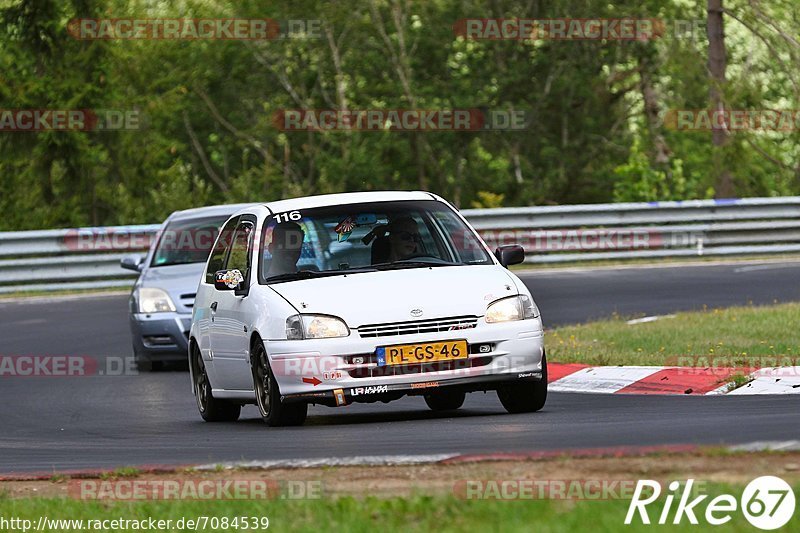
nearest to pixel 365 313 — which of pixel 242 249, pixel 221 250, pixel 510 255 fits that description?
pixel 510 255

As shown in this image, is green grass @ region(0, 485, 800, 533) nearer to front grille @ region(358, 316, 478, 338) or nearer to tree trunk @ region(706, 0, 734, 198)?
front grille @ region(358, 316, 478, 338)

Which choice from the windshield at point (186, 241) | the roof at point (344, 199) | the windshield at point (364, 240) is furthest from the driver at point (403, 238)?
the windshield at point (186, 241)

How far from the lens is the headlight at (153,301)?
17953 millimetres

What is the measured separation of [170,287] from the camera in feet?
59.2

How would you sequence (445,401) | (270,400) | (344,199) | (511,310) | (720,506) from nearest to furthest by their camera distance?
(720,506)
(511,310)
(270,400)
(344,199)
(445,401)

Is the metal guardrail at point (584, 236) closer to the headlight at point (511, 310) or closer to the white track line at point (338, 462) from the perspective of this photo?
the headlight at point (511, 310)

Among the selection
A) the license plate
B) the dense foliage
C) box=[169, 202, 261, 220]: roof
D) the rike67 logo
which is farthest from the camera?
the dense foliage

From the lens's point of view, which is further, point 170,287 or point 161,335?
point 170,287

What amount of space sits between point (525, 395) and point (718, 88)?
2336 centimetres

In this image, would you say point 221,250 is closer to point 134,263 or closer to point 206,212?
point 206,212

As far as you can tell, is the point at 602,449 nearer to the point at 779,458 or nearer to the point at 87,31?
the point at 779,458

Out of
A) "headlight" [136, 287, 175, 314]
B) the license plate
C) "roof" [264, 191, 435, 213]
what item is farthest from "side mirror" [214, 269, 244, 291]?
"headlight" [136, 287, 175, 314]

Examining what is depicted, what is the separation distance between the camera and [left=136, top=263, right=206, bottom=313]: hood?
17.9 meters

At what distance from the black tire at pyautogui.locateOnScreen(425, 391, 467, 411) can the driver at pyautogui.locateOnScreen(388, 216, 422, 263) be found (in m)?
1.22
